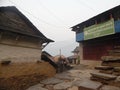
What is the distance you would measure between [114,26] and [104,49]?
12.0 ft

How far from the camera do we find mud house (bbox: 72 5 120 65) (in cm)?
1433

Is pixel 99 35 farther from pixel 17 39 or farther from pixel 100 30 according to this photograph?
pixel 17 39

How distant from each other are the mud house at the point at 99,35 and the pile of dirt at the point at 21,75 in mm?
7052

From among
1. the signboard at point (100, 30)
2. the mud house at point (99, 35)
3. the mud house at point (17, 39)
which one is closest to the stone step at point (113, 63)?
the mud house at point (99, 35)

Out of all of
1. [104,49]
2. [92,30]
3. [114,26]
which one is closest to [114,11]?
[114,26]

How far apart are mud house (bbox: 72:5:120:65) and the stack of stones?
5.33 meters

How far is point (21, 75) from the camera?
8.00 meters

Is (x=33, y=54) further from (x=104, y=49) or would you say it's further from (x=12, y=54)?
(x=104, y=49)

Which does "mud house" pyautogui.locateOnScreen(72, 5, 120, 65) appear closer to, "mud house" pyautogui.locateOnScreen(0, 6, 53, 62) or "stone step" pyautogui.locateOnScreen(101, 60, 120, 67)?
"stone step" pyautogui.locateOnScreen(101, 60, 120, 67)

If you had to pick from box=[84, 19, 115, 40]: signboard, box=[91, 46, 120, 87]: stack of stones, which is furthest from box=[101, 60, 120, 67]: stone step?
box=[84, 19, 115, 40]: signboard

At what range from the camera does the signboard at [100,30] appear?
14129 mm

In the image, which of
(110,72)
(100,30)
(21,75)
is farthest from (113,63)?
(100,30)

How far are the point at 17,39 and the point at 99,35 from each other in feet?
30.2

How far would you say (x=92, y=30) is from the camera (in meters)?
16.1
